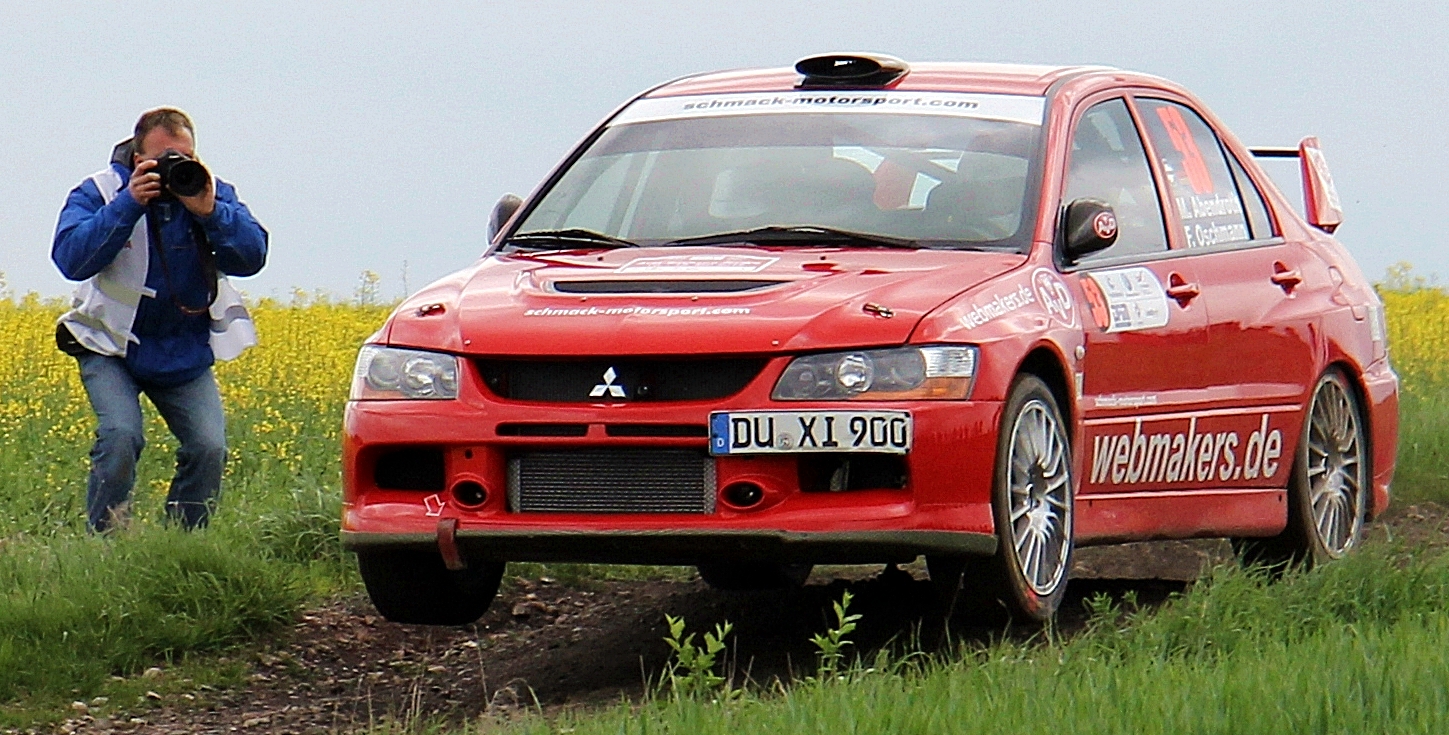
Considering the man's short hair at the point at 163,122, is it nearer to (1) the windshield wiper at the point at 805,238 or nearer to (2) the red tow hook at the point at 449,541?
(1) the windshield wiper at the point at 805,238

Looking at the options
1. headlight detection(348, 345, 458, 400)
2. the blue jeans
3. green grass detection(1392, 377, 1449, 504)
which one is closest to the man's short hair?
the blue jeans

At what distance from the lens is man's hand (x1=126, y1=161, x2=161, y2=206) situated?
30.6 feet

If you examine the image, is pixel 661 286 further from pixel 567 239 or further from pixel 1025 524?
pixel 1025 524

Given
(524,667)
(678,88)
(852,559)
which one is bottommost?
(524,667)

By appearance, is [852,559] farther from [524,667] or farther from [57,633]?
[57,633]

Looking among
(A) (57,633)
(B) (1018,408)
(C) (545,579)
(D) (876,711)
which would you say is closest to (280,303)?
(C) (545,579)

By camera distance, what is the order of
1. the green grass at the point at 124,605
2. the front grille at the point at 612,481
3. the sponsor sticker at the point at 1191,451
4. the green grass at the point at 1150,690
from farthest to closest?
the sponsor sticker at the point at 1191,451
the green grass at the point at 124,605
the front grille at the point at 612,481
the green grass at the point at 1150,690

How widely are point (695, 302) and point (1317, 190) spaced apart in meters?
4.25

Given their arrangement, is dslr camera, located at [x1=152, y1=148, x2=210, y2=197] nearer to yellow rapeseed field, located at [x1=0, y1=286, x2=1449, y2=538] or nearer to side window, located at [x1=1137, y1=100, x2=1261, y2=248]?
yellow rapeseed field, located at [x1=0, y1=286, x2=1449, y2=538]

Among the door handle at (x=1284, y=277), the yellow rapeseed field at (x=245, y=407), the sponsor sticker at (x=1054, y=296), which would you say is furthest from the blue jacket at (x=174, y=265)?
the door handle at (x=1284, y=277)

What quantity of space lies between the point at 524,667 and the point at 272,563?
121 cm

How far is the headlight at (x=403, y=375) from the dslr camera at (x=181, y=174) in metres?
2.55

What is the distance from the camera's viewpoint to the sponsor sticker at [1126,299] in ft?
24.9

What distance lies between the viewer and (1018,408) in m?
6.80
